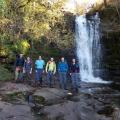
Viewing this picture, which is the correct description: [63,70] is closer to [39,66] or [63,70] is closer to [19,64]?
[39,66]

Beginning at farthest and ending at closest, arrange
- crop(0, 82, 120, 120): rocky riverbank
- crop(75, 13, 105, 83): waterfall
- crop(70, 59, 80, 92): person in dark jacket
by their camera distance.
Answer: crop(75, 13, 105, 83): waterfall, crop(70, 59, 80, 92): person in dark jacket, crop(0, 82, 120, 120): rocky riverbank

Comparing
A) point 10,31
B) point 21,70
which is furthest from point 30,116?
point 10,31

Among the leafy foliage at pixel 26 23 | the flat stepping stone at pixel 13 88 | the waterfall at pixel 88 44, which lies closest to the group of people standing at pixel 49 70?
the flat stepping stone at pixel 13 88

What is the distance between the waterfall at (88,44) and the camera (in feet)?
93.5

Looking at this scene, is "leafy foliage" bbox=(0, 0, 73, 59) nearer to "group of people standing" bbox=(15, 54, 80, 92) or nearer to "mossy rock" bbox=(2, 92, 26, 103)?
"group of people standing" bbox=(15, 54, 80, 92)

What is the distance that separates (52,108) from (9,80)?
730 cm

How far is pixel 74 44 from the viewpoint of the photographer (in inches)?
1125

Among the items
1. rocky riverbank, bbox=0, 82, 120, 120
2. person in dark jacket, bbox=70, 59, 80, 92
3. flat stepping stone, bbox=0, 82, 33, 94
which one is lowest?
rocky riverbank, bbox=0, 82, 120, 120

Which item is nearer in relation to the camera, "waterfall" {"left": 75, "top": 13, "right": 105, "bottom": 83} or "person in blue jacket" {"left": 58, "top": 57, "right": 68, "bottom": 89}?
"person in blue jacket" {"left": 58, "top": 57, "right": 68, "bottom": 89}

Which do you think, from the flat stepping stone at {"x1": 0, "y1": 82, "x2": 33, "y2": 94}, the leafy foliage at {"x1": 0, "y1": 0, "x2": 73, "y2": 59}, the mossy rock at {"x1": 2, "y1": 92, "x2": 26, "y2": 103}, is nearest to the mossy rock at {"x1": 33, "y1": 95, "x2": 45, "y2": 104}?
the mossy rock at {"x1": 2, "y1": 92, "x2": 26, "y2": 103}

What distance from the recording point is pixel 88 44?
29875mm

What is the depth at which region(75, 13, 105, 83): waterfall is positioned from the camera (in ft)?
93.5

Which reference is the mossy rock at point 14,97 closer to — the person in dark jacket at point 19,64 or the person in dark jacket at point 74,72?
the person in dark jacket at point 19,64

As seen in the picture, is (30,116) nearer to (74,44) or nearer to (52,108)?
(52,108)
